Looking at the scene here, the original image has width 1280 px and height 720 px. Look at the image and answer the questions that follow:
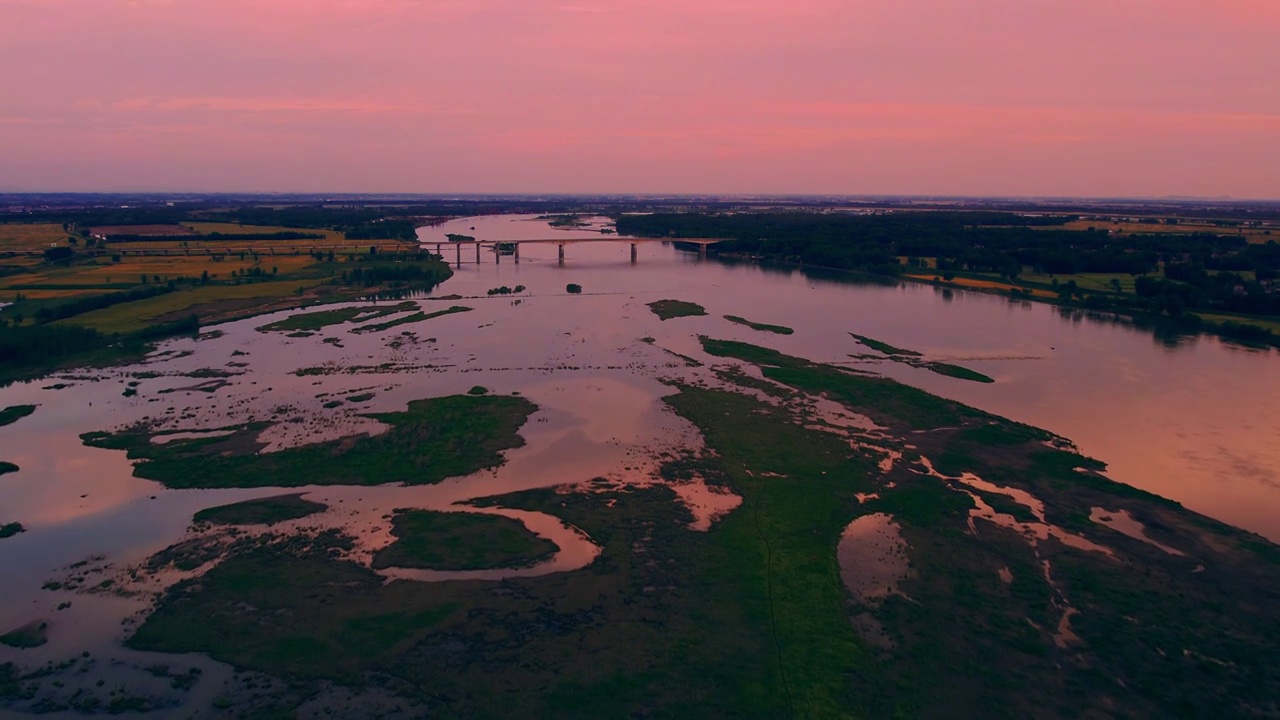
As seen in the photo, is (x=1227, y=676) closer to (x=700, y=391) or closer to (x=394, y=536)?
(x=394, y=536)

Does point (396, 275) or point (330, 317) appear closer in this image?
point (330, 317)

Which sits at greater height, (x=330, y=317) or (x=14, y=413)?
(x=330, y=317)

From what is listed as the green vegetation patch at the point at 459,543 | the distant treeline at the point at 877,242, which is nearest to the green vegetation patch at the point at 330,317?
the green vegetation patch at the point at 459,543

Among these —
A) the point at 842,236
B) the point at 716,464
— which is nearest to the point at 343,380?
the point at 716,464

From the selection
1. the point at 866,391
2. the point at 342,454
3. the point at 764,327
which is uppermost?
the point at 764,327

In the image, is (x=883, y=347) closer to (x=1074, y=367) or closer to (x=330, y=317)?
(x=1074, y=367)

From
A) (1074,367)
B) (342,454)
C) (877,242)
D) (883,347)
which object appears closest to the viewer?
(342,454)

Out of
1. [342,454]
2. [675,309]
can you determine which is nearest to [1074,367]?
[675,309]
